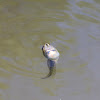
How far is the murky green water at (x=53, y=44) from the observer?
1963 mm

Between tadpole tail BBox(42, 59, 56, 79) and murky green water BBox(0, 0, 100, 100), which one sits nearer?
murky green water BBox(0, 0, 100, 100)

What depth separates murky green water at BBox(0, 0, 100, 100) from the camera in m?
1.96

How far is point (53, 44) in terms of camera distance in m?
2.49

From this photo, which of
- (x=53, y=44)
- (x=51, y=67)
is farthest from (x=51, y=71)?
(x=53, y=44)

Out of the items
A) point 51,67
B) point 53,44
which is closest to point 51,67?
point 51,67

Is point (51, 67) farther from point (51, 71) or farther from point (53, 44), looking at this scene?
point (53, 44)

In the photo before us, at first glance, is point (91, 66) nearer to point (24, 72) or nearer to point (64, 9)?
point (24, 72)

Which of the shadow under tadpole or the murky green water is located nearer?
the murky green water

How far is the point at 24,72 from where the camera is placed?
2098 mm

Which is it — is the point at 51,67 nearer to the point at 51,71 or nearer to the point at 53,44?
the point at 51,71

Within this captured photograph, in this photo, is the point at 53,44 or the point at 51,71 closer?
the point at 51,71

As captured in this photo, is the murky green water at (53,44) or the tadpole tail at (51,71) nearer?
the murky green water at (53,44)

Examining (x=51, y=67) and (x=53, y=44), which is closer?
(x=51, y=67)

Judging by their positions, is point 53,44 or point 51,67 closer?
point 51,67
